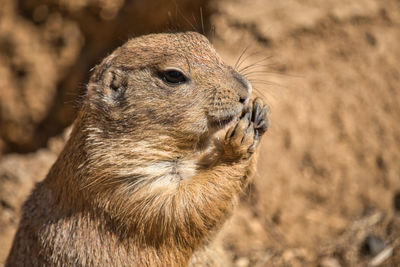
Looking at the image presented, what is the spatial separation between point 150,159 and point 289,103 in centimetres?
257

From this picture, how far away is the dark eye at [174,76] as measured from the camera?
122 inches

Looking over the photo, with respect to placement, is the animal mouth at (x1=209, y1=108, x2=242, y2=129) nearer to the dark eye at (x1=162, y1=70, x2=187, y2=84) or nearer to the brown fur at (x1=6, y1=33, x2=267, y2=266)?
the brown fur at (x1=6, y1=33, x2=267, y2=266)

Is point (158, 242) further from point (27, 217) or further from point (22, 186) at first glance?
point (22, 186)

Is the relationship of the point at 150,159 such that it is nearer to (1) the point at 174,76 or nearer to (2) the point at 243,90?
(1) the point at 174,76

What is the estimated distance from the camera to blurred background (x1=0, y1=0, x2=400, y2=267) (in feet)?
16.9

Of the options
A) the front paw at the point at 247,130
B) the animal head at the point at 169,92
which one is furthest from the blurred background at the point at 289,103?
the animal head at the point at 169,92

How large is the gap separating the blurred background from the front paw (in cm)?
165

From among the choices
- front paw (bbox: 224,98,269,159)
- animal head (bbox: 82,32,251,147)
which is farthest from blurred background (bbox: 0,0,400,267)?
animal head (bbox: 82,32,251,147)

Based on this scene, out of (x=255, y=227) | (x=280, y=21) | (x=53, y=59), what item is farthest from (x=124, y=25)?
(x=255, y=227)

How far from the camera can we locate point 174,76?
10.2 ft

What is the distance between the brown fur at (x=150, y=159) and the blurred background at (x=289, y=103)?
1.66 metres

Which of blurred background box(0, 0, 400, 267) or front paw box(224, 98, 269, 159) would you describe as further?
blurred background box(0, 0, 400, 267)

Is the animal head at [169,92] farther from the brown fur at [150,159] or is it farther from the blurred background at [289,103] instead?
the blurred background at [289,103]

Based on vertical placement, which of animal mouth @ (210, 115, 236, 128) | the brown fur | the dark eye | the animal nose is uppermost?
the animal nose
